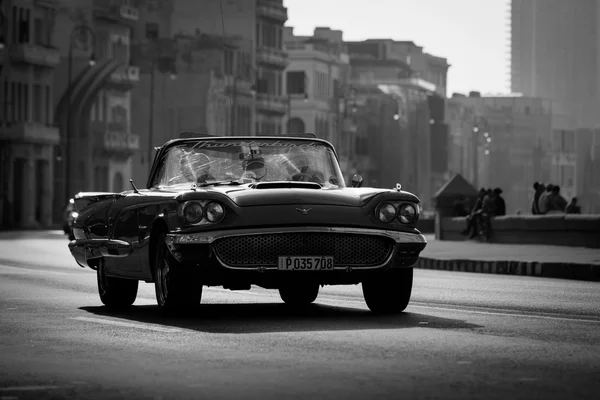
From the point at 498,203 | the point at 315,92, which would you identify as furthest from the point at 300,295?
the point at 315,92

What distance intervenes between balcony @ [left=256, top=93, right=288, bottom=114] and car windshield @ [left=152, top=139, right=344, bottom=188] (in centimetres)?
12794

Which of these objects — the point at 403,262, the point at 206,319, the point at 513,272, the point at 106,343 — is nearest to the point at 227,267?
the point at 206,319

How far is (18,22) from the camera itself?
103 m

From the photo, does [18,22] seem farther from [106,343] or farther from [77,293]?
[106,343]

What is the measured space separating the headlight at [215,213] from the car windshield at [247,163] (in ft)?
4.34

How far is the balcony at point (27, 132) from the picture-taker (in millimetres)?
101188

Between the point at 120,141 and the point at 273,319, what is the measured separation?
341 feet

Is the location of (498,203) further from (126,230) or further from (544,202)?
(126,230)

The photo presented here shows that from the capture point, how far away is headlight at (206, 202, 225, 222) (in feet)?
48.1

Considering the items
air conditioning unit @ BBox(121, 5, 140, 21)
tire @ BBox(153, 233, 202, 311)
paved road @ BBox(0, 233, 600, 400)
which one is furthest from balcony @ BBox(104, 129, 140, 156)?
tire @ BBox(153, 233, 202, 311)

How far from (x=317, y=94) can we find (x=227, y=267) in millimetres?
148870

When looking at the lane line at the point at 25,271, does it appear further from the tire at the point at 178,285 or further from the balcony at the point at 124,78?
the balcony at the point at 124,78

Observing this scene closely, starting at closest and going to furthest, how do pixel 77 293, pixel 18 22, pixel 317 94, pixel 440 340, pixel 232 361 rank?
pixel 232 361
pixel 440 340
pixel 77 293
pixel 18 22
pixel 317 94

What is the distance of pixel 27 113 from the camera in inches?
4097
